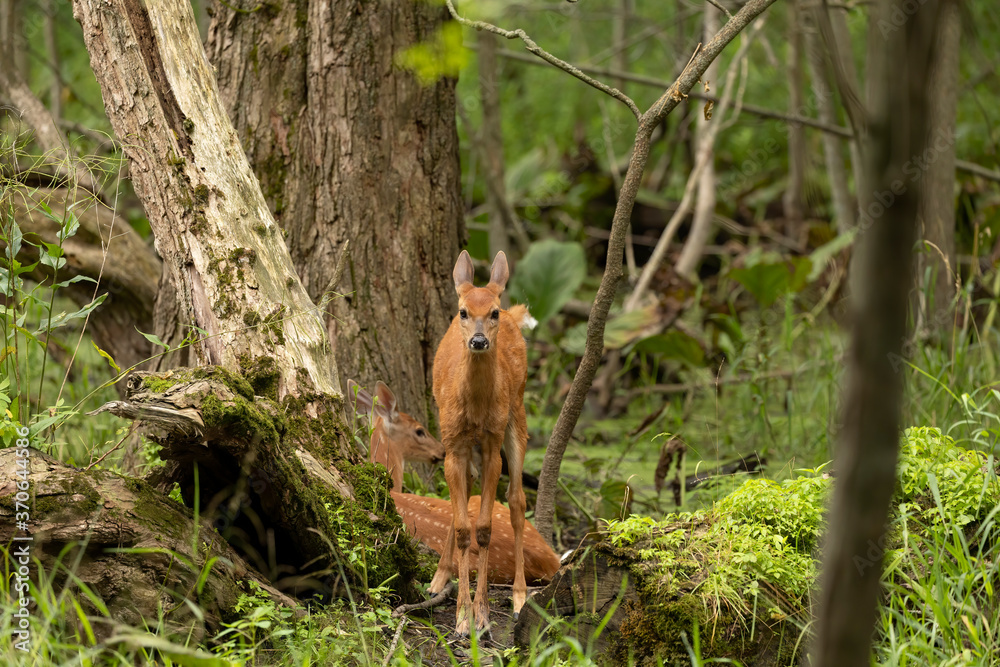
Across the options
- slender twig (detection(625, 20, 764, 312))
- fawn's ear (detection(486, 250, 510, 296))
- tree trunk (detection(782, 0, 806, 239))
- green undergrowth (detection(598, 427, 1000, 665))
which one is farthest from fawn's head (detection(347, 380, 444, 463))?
tree trunk (detection(782, 0, 806, 239))

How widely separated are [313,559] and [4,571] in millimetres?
1034

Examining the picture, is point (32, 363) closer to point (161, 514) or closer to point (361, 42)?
point (361, 42)

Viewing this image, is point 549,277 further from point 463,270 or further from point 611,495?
point 463,270

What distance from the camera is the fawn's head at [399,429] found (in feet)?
17.4

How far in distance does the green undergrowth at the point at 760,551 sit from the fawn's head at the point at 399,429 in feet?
7.49

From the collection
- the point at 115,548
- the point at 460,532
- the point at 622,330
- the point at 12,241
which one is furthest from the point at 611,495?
the point at 12,241

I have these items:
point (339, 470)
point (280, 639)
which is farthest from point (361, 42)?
point (280, 639)

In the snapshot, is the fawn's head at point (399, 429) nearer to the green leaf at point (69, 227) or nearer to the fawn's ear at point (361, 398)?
the fawn's ear at point (361, 398)

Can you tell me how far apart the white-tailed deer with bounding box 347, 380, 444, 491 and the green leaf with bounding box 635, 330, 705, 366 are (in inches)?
86.7

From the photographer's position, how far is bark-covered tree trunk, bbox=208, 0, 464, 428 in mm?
4980

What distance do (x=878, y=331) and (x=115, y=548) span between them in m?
2.41

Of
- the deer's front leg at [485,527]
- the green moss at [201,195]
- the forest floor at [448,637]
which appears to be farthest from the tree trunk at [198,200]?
the forest floor at [448,637]

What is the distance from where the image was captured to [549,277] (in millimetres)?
7164

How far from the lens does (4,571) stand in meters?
2.74
